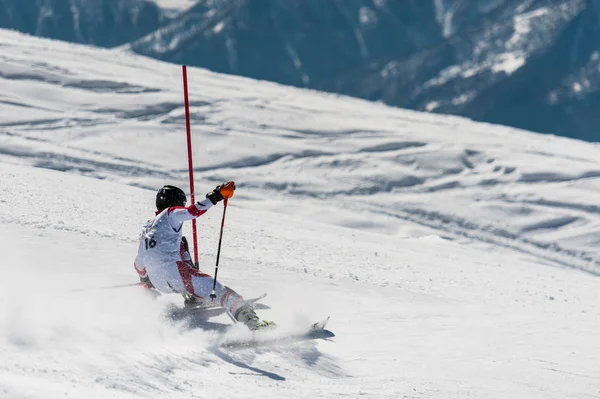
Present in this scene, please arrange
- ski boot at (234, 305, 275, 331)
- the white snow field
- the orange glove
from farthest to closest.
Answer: the orange glove → ski boot at (234, 305, 275, 331) → the white snow field

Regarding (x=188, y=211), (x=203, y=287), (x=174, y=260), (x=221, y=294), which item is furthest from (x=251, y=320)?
(x=188, y=211)

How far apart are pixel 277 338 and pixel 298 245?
527 centimetres

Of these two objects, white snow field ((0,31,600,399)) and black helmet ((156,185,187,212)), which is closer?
white snow field ((0,31,600,399))

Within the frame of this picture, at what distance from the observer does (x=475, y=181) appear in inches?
988

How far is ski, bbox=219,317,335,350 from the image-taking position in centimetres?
678

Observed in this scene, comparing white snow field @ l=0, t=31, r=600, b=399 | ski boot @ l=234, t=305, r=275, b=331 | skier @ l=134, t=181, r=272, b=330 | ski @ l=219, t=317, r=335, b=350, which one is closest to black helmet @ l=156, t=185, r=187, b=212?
skier @ l=134, t=181, r=272, b=330

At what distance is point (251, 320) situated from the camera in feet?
23.2

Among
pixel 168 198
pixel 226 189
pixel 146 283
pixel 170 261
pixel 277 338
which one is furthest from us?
pixel 146 283

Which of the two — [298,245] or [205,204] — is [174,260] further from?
[298,245]

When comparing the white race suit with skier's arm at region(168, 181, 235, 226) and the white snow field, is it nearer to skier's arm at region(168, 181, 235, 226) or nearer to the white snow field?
skier's arm at region(168, 181, 235, 226)

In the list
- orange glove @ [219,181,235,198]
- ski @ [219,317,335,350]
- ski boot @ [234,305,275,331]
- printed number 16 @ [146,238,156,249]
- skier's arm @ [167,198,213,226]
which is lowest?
ski @ [219,317,335,350]

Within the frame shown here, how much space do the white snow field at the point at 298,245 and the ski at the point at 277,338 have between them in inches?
5.0

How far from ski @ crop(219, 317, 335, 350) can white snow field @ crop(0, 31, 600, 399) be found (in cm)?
13

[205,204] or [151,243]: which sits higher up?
[205,204]
